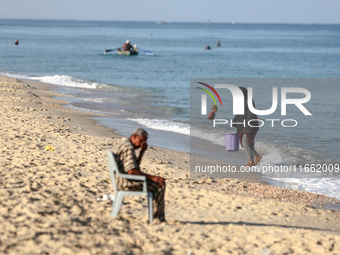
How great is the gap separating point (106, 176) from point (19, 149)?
246 cm

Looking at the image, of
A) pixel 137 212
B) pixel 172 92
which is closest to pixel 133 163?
pixel 137 212

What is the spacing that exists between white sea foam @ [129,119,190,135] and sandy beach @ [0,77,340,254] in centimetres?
445

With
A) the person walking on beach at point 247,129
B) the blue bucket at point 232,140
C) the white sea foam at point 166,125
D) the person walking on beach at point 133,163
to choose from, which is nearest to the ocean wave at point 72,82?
the white sea foam at point 166,125

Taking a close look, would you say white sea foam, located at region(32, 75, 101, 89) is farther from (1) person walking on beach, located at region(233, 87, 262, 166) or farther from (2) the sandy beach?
(1) person walking on beach, located at region(233, 87, 262, 166)

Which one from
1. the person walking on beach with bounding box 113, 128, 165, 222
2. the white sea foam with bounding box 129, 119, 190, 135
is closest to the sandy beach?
the person walking on beach with bounding box 113, 128, 165, 222

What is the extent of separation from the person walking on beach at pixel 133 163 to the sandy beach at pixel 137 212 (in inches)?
20.8

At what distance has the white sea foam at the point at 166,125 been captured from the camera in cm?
1620

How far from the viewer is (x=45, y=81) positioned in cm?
3033

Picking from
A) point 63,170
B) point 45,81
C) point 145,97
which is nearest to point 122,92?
point 145,97

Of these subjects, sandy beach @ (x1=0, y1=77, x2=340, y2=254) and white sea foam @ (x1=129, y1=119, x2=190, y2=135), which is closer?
sandy beach @ (x1=0, y1=77, x2=340, y2=254)

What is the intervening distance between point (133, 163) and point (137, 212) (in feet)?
4.18

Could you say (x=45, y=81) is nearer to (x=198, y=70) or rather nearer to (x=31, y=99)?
(x=31, y=99)

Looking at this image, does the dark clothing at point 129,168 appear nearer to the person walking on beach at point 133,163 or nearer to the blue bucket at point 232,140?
the person walking on beach at point 133,163

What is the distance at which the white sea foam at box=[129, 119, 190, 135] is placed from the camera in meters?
16.2
